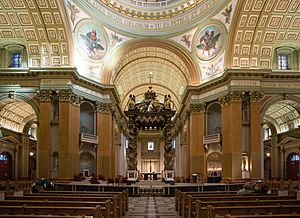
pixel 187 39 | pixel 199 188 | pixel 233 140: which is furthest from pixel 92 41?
pixel 199 188

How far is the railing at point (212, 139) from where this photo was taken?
113ft

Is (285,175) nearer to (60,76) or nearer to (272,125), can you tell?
(272,125)

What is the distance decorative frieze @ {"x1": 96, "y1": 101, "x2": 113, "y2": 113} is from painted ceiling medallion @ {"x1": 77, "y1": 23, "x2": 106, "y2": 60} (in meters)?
4.27

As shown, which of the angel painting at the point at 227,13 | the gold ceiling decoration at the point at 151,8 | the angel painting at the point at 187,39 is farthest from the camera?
the angel painting at the point at 187,39

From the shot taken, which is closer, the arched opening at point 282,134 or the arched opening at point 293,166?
the arched opening at point 282,134

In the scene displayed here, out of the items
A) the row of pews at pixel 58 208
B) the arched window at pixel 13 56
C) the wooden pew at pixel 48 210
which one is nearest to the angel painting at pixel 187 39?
the arched window at pixel 13 56

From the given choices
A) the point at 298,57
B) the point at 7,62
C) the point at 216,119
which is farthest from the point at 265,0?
the point at 7,62

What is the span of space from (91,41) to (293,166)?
73.5 feet

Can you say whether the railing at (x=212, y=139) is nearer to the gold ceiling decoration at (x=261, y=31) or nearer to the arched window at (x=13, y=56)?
the gold ceiling decoration at (x=261, y=31)

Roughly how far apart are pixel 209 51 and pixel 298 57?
7.76 m

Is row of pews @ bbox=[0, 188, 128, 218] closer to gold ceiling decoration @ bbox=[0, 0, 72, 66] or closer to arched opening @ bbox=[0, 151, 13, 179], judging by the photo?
gold ceiling decoration @ bbox=[0, 0, 72, 66]

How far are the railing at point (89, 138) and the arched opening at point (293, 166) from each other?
18.5m

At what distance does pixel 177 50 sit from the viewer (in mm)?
39188

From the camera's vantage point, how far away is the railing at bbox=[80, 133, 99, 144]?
3411 centimetres
